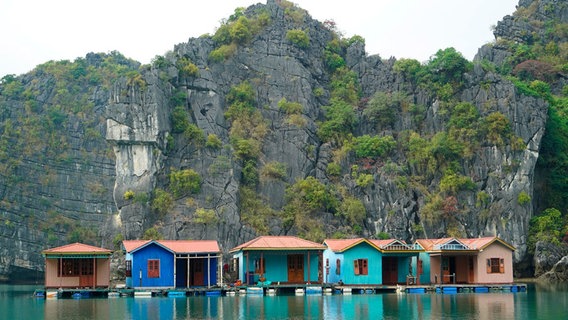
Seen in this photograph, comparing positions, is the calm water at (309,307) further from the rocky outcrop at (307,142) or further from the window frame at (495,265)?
the rocky outcrop at (307,142)

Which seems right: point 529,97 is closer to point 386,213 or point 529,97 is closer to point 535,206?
point 535,206

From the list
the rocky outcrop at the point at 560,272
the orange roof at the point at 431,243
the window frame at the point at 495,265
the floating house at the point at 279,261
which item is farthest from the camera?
the rocky outcrop at the point at 560,272

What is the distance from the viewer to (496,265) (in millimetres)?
56250

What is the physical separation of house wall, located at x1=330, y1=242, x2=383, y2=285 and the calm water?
3.81 meters

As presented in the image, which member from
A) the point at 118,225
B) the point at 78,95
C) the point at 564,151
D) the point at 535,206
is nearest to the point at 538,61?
the point at 564,151

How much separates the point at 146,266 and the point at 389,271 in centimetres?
1729

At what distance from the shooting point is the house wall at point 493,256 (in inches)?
2197

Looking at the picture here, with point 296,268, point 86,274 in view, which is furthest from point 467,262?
point 86,274

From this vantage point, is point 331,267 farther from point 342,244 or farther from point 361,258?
point 361,258

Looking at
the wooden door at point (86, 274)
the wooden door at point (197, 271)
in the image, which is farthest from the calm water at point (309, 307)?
the wooden door at point (197, 271)

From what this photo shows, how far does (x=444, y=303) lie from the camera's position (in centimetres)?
4288

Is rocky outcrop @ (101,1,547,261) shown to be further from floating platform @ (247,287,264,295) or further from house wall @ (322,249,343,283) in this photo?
floating platform @ (247,287,264,295)

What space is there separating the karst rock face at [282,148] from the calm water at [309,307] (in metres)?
19.1

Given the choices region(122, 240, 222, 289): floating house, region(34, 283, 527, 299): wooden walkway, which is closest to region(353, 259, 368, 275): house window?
region(34, 283, 527, 299): wooden walkway
